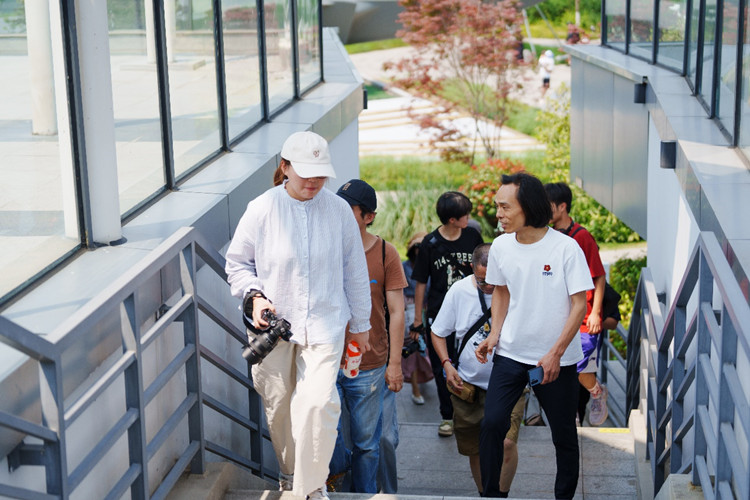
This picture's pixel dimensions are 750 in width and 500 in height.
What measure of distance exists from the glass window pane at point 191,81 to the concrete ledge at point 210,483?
6.24 feet

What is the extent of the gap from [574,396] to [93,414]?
2184 mm

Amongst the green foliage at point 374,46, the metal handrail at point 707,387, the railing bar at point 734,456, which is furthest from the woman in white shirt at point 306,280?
the green foliage at point 374,46

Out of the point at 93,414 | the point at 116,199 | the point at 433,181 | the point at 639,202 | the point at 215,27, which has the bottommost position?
the point at 433,181

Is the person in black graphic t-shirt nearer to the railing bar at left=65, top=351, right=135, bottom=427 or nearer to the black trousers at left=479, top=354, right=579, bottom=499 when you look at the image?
the black trousers at left=479, top=354, right=579, bottom=499

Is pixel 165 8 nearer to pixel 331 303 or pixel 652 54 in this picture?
pixel 331 303

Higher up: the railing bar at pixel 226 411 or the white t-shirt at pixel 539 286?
the white t-shirt at pixel 539 286

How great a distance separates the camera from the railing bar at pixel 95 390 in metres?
2.89

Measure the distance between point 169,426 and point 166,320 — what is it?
1.32 ft

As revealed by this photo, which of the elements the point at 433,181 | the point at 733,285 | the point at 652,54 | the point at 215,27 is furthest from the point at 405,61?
the point at 733,285

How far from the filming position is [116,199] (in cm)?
435

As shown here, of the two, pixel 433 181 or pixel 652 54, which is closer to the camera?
pixel 652 54

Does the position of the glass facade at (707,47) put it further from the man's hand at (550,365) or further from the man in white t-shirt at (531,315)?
the man's hand at (550,365)

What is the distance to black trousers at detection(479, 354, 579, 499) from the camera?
14.6ft

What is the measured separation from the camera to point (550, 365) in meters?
4.29
